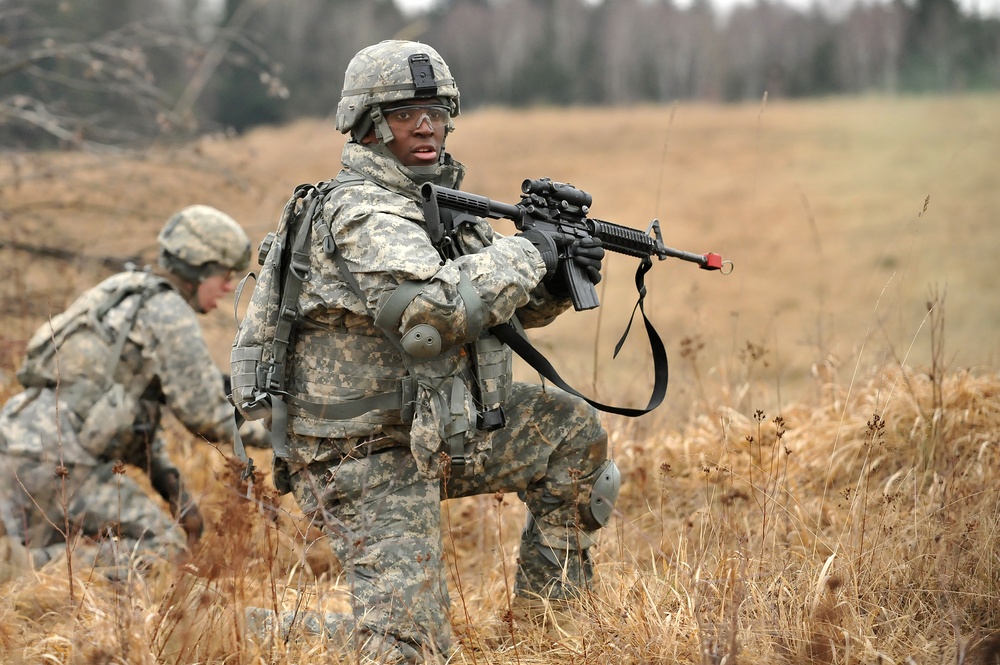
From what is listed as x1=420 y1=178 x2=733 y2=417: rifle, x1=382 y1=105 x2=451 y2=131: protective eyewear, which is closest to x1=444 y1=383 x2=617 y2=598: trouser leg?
x1=420 y1=178 x2=733 y2=417: rifle

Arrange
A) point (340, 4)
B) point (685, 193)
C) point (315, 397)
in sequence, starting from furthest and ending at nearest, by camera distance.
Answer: point (340, 4) → point (685, 193) → point (315, 397)

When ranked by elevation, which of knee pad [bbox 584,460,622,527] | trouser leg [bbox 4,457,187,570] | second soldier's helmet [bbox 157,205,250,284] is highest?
second soldier's helmet [bbox 157,205,250,284]

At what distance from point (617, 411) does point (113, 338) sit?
2.73 metres

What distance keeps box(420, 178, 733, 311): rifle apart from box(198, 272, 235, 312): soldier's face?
7.18 feet

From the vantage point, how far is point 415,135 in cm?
362

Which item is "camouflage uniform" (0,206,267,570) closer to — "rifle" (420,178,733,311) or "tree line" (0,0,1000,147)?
"rifle" (420,178,733,311)

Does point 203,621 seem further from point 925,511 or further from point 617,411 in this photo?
point 925,511

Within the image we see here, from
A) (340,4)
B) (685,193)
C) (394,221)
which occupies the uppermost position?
(340,4)

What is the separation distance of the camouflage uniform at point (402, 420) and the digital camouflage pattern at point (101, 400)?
155cm

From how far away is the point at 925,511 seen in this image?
3840 millimetres

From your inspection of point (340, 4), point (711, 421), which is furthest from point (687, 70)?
point (711, 421)

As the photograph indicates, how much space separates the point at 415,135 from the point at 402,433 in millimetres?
1060

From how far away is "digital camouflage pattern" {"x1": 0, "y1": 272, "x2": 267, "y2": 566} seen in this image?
509cm

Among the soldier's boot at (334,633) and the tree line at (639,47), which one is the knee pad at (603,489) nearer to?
the soldier's boot at (334,633)
